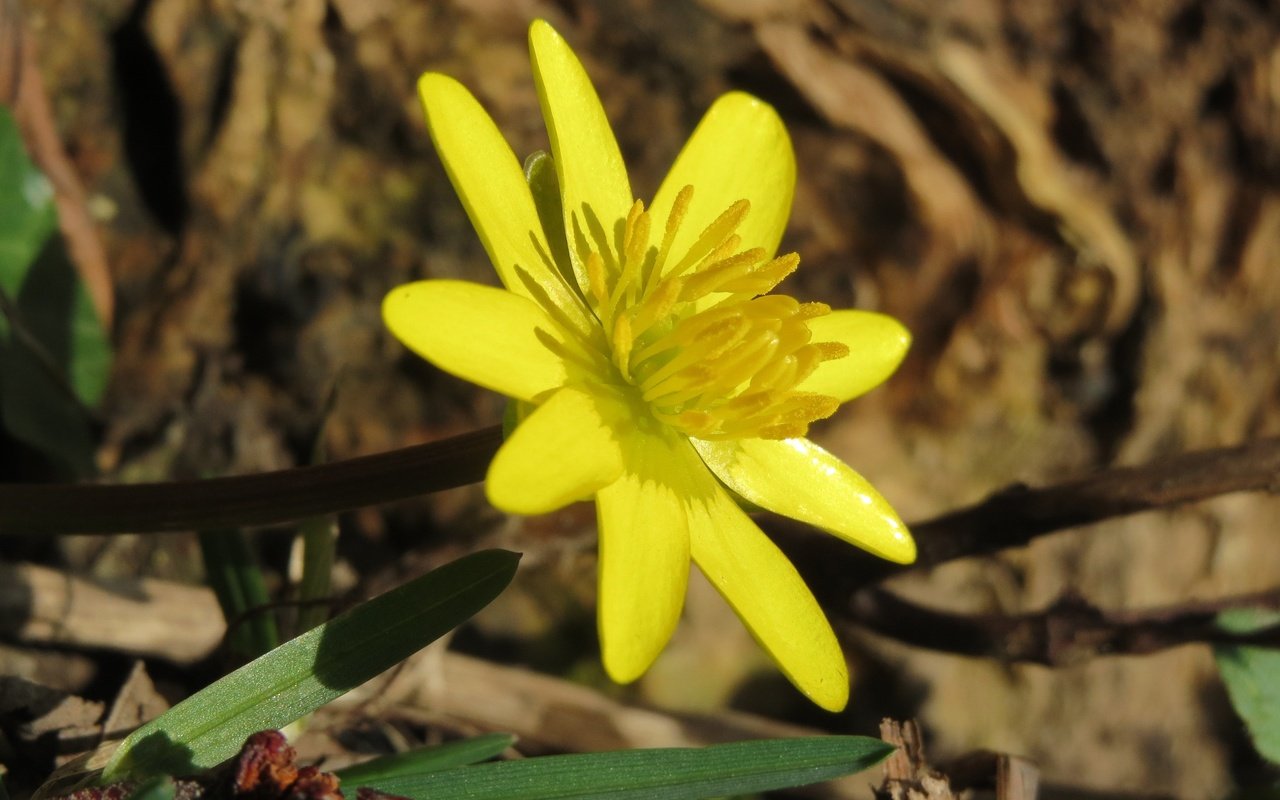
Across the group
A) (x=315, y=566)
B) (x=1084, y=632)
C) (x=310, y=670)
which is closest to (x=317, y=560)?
(x=315, y=566)

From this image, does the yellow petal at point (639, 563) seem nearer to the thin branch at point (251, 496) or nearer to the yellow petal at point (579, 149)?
the thin branch at point (251, 496)

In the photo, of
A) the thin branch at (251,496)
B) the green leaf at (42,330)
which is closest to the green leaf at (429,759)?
the thin branch at (251,496)

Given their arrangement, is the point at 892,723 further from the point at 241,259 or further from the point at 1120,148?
the point at 1120,148

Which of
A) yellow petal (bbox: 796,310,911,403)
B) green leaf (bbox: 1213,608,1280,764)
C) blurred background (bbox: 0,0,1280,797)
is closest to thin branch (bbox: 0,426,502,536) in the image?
yellow petal (bbox: 796,310,911,403)

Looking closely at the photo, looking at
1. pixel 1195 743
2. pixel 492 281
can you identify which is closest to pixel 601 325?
pixel 492 281

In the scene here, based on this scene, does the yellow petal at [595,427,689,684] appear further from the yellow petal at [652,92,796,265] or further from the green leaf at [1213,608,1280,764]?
the green leaf at [1213,608,1280,764]

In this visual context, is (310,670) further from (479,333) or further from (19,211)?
(19,211)
